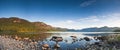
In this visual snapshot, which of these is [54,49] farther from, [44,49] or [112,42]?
[112,42]

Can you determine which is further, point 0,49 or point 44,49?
point 44,49

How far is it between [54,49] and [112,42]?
999 cm

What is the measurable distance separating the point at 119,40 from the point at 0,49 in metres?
20.2

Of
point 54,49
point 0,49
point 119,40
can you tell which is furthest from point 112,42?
point 0,49

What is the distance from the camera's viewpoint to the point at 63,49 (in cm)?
3466

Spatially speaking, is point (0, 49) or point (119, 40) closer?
point (0, 49)

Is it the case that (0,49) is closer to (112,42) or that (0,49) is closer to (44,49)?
(44,49)

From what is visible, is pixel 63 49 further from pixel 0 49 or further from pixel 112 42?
pixel 0 49

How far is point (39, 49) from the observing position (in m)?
33.6

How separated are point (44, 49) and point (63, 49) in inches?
116

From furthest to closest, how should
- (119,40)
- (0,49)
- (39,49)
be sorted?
(119,40)
(39,49)
(0,49)

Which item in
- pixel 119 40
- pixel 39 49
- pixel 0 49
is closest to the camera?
pixel 0 49

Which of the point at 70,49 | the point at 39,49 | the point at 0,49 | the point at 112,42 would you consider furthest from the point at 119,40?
the point at 0,49

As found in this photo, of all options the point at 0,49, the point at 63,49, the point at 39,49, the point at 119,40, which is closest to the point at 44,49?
the point at 39,49
